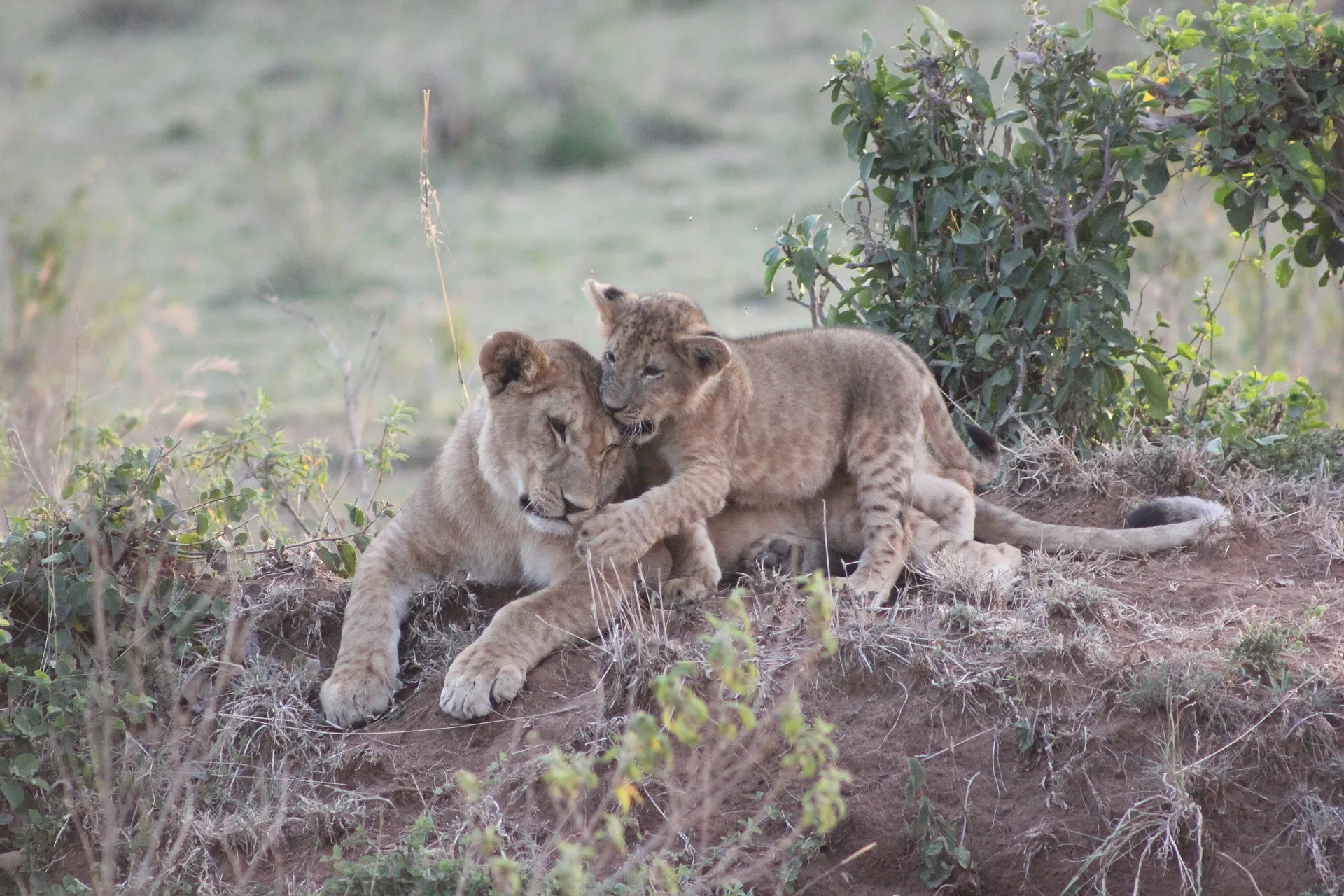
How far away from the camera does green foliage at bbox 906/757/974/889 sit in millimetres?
3488

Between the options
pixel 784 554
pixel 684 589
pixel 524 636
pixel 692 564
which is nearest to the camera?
pixel 524 636

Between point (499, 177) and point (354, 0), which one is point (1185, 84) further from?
point (354, 0)

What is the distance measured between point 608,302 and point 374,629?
124cm

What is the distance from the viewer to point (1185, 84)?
4965 mm

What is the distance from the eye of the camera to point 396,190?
45.6 ft

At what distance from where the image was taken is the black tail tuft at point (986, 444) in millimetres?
5062

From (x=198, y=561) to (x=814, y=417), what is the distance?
76.0 inches

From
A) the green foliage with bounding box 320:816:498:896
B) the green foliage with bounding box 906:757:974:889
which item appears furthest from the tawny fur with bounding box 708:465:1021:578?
the green foliage with bounding box 320:816:498:896

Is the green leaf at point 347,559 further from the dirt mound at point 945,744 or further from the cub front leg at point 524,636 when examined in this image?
the cub front leg at point 524,636

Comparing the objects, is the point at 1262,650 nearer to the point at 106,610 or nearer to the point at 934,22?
the point at 934,22

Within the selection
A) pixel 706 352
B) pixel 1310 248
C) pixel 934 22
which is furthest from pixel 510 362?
pixel 1310 248

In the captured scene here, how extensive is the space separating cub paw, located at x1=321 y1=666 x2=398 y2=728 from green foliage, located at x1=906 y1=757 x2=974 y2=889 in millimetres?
1425

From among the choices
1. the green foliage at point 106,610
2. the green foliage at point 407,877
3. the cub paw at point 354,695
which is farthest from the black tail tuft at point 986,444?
the green foliage at point 407,877

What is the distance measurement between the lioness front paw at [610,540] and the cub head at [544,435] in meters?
0.04
